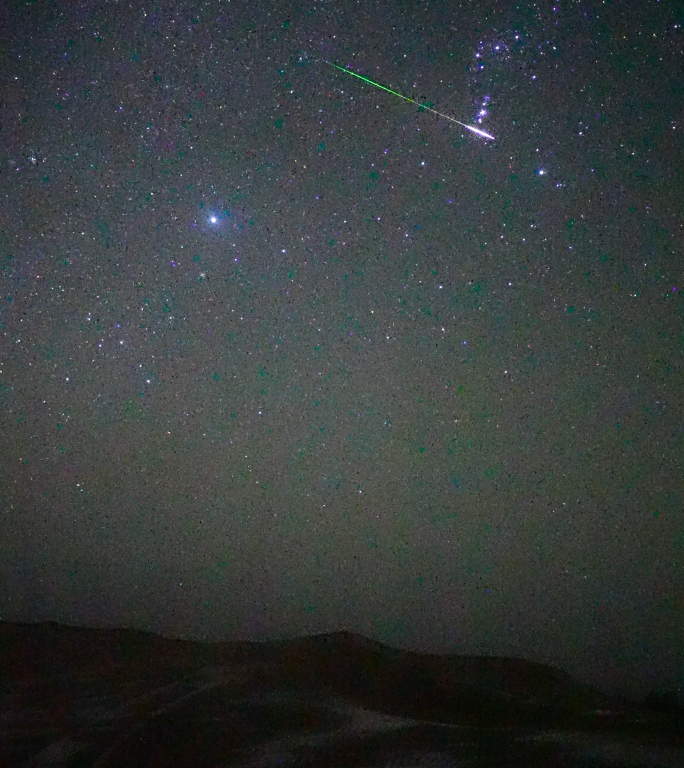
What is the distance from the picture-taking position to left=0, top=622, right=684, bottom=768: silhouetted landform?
1.81m

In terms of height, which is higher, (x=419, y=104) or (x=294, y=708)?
(x=419, y=104)

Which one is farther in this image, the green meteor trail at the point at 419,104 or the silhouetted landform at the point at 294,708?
the green meteor trail at the point at 419,104

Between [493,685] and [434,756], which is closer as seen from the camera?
[434,756]

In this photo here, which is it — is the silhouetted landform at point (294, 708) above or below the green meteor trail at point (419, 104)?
below

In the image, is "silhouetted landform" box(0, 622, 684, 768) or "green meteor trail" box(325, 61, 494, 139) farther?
"green meteor trail" box(325, 61, 494, 139)

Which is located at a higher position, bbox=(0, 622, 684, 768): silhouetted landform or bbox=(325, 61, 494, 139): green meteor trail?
bbox=(325, 61, 494, 139): green meteor trail

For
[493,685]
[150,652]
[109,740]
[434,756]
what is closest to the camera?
[434,756]

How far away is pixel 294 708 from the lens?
84.5 inches

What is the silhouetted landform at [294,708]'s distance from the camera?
71.2 inches

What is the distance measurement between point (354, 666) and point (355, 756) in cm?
93

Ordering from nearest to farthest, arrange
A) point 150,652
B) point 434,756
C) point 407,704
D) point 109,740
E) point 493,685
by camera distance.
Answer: point 434,756
point 109,740
point 407,704
point 493,685
point 150,652

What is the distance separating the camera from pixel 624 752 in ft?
6.03

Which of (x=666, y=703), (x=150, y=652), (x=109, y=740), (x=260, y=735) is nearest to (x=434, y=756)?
(x=260, y=735)

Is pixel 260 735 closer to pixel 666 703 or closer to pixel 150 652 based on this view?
pixel 150 652
